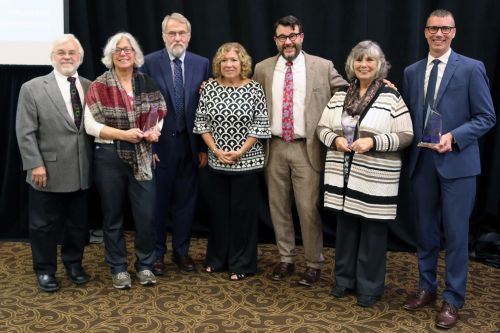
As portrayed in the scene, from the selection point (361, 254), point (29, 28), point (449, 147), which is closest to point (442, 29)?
point (449, 147)

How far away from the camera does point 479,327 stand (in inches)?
116

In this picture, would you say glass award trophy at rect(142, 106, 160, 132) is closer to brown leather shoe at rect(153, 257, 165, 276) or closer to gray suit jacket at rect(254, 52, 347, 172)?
gray suit jacket at rect(254, 52, 347, 172)

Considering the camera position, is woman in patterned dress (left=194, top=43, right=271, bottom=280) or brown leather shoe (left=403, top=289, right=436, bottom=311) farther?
woman in patterned dress (left=194, top=43, right=271, bottom=280)

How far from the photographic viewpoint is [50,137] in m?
3.20

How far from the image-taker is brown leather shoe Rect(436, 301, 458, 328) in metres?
2.90

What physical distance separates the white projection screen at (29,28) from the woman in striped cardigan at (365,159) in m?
2.19

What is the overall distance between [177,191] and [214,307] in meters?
0.84

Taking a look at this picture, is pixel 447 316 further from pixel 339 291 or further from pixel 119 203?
pixel 119 203

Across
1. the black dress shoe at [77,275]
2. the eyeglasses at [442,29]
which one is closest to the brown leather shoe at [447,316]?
the eyeglasses at [442,29]

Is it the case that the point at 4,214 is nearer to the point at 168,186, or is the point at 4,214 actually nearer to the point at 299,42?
the point at 168,186

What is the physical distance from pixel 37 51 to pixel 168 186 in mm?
1505

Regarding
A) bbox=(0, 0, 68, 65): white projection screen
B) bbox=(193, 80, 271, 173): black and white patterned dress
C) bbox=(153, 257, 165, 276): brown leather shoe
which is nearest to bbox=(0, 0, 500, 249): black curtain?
bbox=(0, 0, 68, 65): white projection screen

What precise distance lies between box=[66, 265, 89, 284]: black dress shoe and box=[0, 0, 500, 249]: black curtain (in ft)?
3.94

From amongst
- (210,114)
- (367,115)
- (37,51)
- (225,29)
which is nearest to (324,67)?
(367,115)
